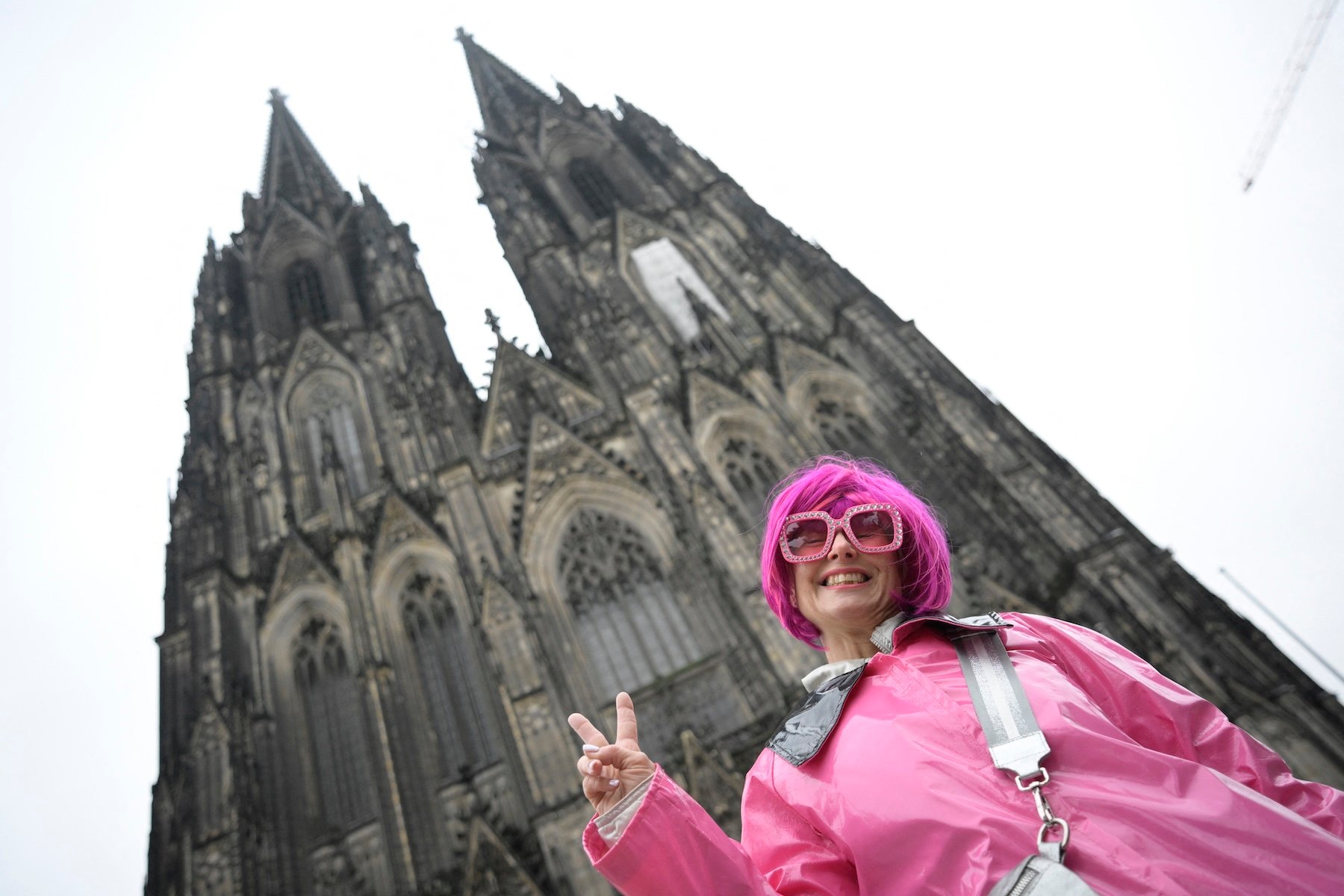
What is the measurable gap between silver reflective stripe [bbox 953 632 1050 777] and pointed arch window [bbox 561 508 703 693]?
12287mm

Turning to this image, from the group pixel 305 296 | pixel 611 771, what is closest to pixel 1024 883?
pixel 611 771

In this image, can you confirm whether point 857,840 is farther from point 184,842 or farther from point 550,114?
point 550,114

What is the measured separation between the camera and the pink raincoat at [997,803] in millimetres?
1515

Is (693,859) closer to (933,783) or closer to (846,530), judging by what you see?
(933,783)

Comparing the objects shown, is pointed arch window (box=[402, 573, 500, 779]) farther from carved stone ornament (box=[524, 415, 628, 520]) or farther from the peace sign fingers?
the peace sign fingers

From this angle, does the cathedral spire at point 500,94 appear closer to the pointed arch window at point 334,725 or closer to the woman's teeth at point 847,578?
the pointed arch window at point 334,725

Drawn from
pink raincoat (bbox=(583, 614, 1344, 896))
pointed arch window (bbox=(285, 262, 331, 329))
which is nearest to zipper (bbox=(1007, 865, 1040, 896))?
pink raincoat (bbox=(583, 614, 1344, 896))

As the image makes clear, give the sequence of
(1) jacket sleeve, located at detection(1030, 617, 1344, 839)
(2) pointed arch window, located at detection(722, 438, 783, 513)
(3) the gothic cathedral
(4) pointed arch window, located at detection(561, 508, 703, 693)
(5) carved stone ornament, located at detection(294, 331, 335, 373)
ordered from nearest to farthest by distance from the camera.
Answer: (1) jacket sleeve, located at detection(1030, 617, 1344, 839), (3) the gothic cathedral, (4) pointed arch window, located at detection(561, 508, 703, 693), (2) pointed arch window, located at detection(722, 438, 783, 513), (5) carved stone ornament, located at detection(294, 331, 335, 373)

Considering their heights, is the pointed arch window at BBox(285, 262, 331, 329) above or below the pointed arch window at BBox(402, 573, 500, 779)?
above

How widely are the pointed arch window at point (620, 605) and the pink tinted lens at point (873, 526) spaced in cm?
1188

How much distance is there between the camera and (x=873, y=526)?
248 centimetres

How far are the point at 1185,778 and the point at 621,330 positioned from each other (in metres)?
17.1

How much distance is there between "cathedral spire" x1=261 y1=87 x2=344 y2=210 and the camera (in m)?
27.2

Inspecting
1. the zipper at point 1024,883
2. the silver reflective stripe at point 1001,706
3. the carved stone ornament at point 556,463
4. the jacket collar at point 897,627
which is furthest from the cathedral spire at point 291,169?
the zipper at point 1024,883
